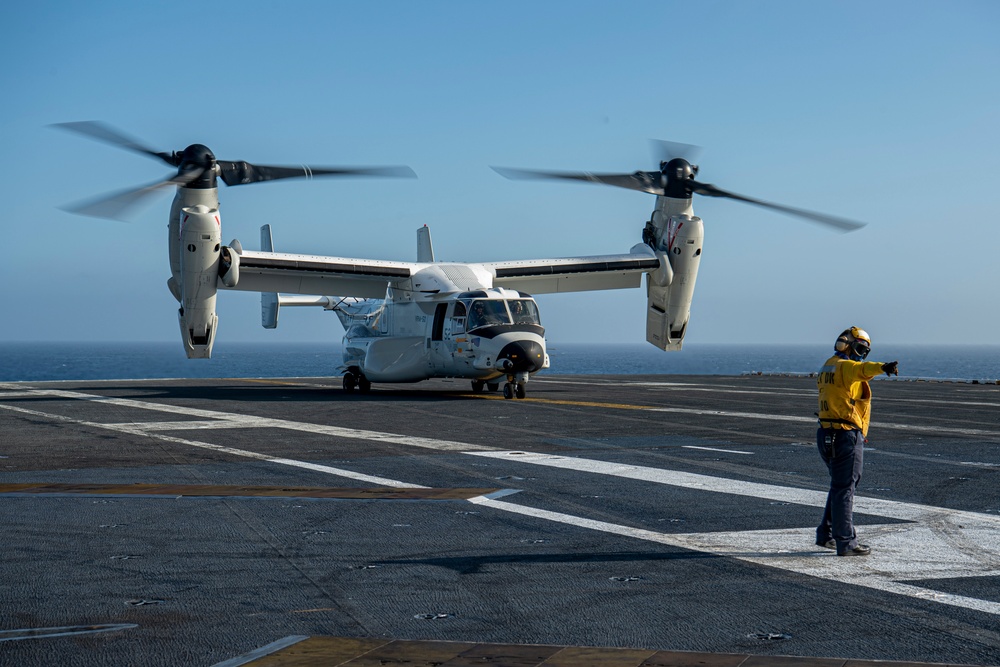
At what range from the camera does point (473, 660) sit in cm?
470

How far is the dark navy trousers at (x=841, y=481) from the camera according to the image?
7.14 meters

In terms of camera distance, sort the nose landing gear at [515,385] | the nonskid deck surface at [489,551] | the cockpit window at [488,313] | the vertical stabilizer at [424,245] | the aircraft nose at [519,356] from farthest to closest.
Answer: the vertical stabilizer at [424,245] < the cockpit window at [488,313] < the nose landing gear at [515,385] < the aircraft nose at [519,356] < the nonskid deck surface at [489,551]

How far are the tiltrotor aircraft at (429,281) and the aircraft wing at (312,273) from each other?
39 millimetres

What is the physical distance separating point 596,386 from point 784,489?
2346cm

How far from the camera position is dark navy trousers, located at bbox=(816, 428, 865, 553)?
281 inches

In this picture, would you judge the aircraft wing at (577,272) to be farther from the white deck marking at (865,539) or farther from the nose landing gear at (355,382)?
the white deck marking at (865,539)

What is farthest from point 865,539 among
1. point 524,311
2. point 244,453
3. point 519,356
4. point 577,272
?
point 577,272

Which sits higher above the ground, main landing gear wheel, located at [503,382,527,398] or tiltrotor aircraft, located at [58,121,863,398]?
tiltrotor aircraft, located at [58,121,863,398]

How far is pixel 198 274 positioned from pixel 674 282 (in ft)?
44.4

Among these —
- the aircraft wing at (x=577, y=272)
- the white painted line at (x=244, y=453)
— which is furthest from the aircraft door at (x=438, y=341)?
the white painted line at (x=244, y=453)

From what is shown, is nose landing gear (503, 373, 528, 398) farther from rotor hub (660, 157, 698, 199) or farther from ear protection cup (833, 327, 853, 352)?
ear protection cup (833, 327, 853, 352)

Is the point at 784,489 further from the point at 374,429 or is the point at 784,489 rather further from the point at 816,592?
the point at 374,429

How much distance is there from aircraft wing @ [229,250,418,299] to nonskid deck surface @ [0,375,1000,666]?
11.1 meters

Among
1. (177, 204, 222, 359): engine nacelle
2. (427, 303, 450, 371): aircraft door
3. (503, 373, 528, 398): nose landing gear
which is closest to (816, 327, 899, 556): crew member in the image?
(503, 373, 528, 398): nose landing gear
